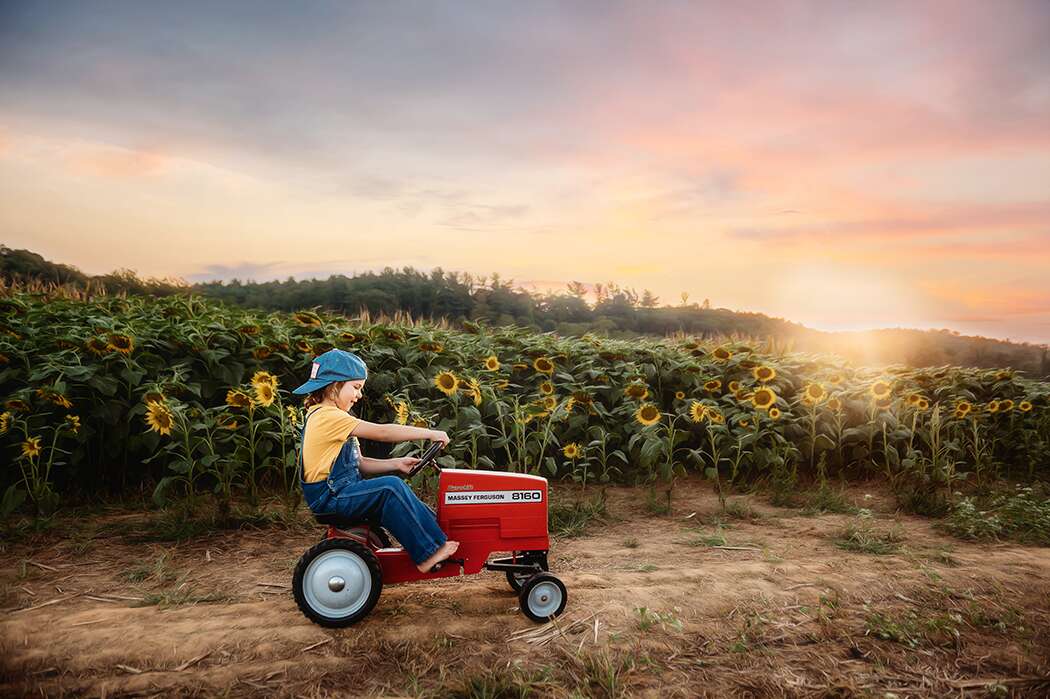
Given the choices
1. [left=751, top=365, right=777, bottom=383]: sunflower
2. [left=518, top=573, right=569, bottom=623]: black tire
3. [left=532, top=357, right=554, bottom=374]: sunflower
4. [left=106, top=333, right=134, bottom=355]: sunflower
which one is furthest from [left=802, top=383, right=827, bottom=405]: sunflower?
[left=106, top=333, right=134, bottom=355]: sunflower

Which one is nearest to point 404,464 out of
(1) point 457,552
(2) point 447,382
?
(1) point 457,552

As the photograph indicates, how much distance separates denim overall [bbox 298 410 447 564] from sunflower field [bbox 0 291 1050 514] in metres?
1.47

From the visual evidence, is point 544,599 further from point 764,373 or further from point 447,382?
point 764,373

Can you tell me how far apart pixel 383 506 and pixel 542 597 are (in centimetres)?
84

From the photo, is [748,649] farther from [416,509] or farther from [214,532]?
[214,532]

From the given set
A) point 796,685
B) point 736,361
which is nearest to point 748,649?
point 796,685

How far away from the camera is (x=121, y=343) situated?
505 cm

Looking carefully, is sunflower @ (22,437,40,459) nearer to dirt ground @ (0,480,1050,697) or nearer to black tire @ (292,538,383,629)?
dirt ground @ (0,480,1050,697)

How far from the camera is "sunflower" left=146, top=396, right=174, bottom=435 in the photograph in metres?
4.32

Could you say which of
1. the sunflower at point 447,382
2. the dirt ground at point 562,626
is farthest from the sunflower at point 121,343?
the sunflower at point 447,382

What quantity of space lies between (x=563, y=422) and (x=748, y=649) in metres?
3.04

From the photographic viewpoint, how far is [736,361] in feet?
21.9


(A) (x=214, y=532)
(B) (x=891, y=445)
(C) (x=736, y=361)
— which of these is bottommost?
(A) (x=214, y=532)

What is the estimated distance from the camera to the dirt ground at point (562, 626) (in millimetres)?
2656
